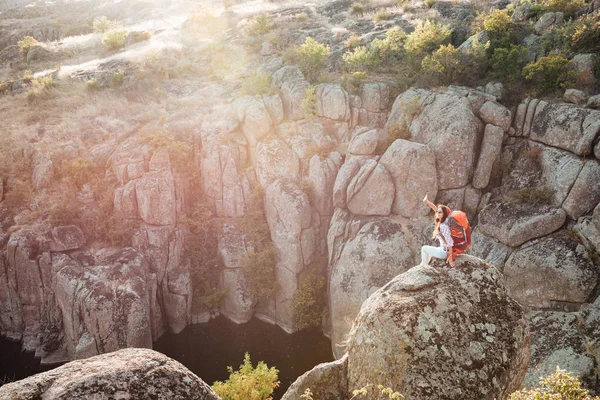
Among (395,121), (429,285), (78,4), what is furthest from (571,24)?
(78,4)

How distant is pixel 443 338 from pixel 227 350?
773 inches

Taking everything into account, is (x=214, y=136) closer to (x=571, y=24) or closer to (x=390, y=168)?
(x=390, y=168)

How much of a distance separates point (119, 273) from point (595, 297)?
25.4 metres

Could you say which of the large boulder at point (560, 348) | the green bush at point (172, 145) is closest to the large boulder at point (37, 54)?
the green bush at point (172, 145)

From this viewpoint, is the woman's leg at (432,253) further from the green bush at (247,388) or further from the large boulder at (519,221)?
the large boulder at (519,221)

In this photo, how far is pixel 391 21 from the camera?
37219 millimetres

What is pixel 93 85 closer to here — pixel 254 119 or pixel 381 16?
pixel 254 119

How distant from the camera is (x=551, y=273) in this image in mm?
17594

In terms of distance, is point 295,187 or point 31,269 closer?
point 31,269

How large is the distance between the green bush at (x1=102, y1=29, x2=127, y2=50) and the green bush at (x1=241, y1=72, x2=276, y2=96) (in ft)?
70.2

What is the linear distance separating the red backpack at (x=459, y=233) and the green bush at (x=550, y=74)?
1721 centimetres

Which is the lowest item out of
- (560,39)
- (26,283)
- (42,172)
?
(26,283)

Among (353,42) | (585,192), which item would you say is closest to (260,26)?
(353,42)

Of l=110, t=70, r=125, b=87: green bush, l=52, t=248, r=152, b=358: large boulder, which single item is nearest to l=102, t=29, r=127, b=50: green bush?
l=110, t=70, r=125, b=87: green bush
